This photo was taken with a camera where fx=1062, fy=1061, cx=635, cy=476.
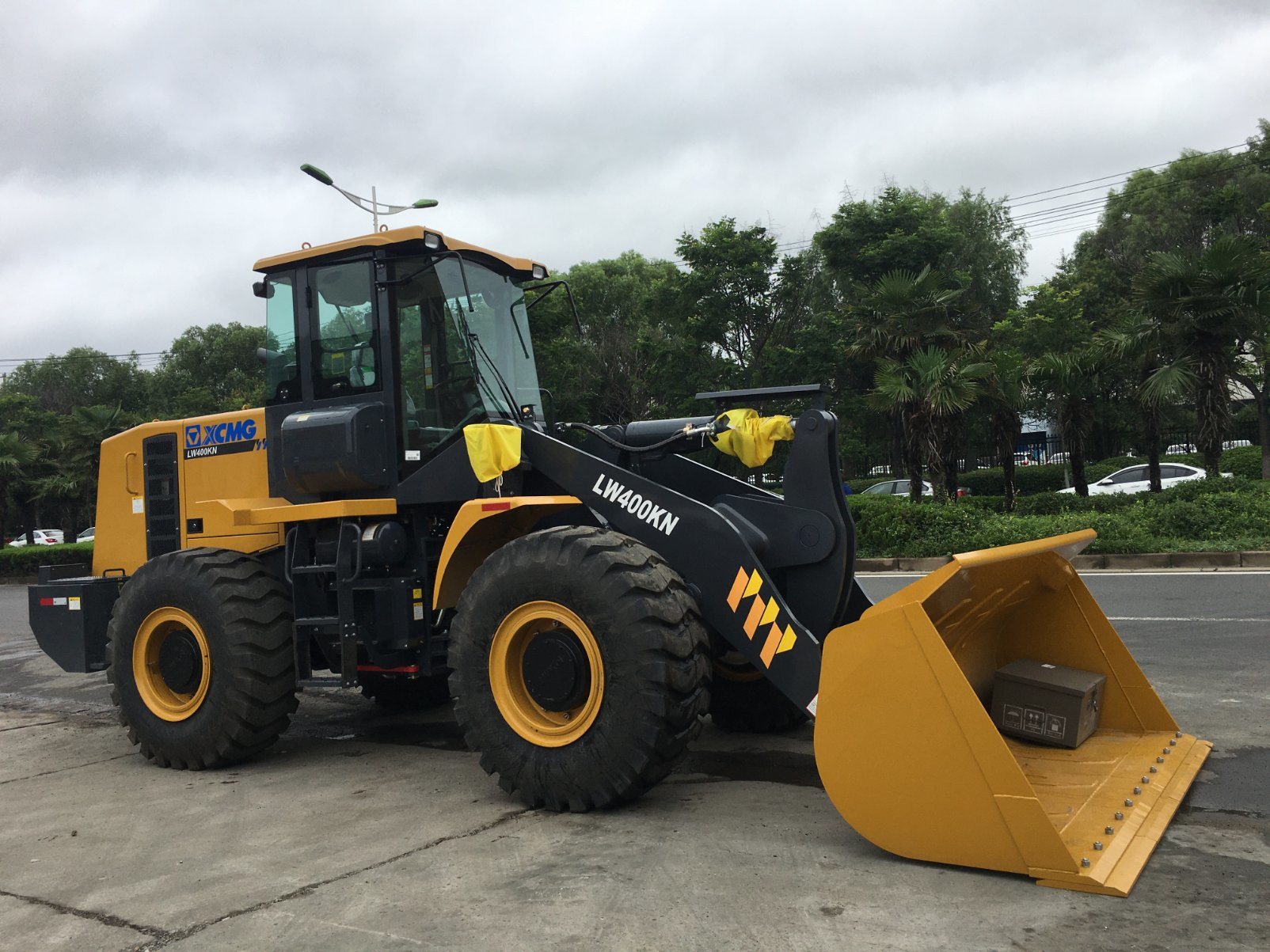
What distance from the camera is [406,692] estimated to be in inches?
319

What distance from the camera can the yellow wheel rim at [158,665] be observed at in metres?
6.49

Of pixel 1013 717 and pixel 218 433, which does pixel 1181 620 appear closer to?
pixel 1013 717

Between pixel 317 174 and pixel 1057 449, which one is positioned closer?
pixel 317 174

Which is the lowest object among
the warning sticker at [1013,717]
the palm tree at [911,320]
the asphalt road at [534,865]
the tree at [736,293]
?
the asphalt road at [534,865]

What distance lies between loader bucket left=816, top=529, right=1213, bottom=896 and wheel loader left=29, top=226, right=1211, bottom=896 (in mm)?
11

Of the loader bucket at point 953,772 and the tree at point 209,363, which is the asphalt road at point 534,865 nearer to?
the loader bucket at point 953,772

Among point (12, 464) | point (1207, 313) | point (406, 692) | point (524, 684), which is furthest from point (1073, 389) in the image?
point (12, 464)

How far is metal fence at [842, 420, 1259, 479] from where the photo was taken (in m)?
34.5

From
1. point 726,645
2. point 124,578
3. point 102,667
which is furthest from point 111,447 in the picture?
point 726,645

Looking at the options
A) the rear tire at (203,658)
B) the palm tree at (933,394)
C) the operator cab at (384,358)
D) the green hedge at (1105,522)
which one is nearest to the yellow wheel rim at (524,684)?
the operator cab at (384,358)

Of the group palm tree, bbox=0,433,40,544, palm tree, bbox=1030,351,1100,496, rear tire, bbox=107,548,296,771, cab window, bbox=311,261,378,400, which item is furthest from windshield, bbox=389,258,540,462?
palm tree, bbox=0,433,40,544

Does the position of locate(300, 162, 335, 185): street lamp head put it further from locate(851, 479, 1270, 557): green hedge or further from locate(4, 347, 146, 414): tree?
locate(4, 347, 146, 414): tree

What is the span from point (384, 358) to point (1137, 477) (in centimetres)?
2765

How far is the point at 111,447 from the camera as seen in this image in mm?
8047
